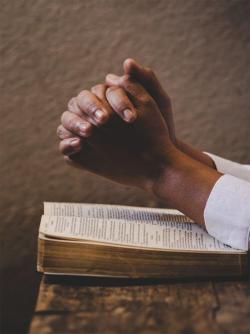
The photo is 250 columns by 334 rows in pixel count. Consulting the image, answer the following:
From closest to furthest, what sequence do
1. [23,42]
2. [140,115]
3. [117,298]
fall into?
[117,298]
[140,115]
[23,42]

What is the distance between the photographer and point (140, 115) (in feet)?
2.31

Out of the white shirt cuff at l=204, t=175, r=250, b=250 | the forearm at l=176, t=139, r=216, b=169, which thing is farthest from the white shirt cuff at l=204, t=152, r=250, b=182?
the white shirt cuff at l=204, t=175, r=250, b=250

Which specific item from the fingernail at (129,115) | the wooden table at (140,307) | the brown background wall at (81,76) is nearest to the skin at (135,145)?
the fingernail at (129,115)

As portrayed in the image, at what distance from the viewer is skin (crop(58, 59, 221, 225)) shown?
2.24ft

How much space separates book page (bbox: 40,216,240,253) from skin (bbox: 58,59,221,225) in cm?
4

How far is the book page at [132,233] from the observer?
0.60 m

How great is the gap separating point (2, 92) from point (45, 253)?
0.58 metres

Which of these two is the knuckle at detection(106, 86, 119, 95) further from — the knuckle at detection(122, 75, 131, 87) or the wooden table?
→ the wooden table

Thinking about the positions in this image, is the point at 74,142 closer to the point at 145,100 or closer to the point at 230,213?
the point at 145,100

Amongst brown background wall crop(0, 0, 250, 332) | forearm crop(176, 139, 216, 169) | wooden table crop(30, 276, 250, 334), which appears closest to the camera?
wooden table crop(30, 276, 250, 334)

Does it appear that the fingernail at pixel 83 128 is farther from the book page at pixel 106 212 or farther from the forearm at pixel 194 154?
the forearm at pixel 194 154

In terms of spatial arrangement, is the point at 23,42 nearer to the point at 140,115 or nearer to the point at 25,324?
the point at 140,115

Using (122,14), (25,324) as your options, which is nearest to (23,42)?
(122,14)

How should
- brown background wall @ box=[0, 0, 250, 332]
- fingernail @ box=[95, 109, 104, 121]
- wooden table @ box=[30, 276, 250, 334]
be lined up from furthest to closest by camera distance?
brown background wall @ box=[0, 0, 250, 332], fingernail @ box=[95, 109, 104, 121], wooden table @ box=[30, 276, 250, 334]
